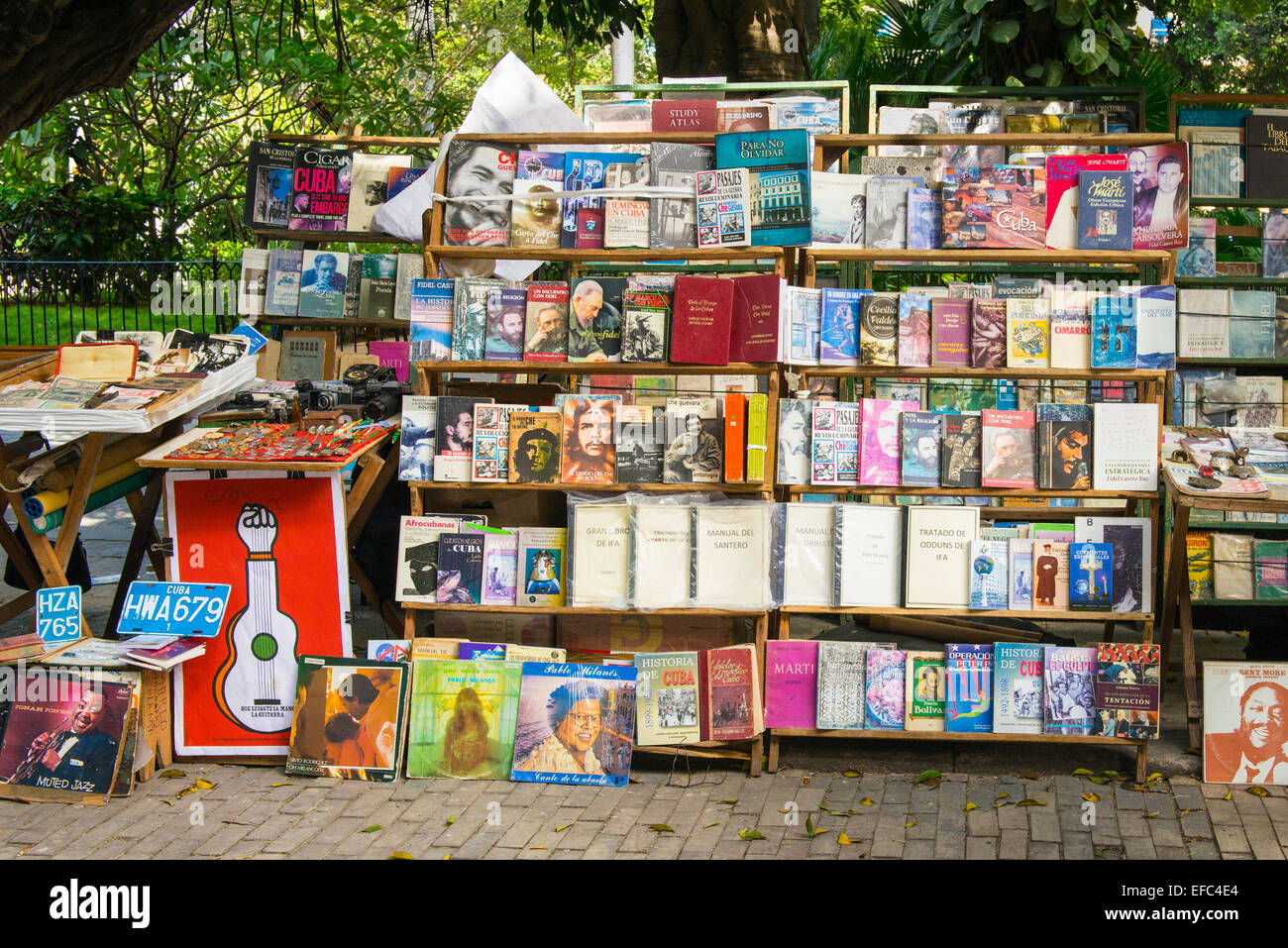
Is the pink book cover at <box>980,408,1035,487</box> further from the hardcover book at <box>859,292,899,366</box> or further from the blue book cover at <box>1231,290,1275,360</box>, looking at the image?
the blue book cover at <box>1231,290,1275,360</box>

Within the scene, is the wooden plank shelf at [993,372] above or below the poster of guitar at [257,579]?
above

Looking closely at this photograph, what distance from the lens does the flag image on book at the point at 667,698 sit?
4191 mm

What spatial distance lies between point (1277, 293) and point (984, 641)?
2.38 meters

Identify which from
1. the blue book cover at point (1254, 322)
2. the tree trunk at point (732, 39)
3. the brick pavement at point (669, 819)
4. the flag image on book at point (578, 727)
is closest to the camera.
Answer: the brick pavement at point (669, 819)

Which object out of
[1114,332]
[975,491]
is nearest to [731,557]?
[975,491]

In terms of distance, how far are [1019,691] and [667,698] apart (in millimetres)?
1242

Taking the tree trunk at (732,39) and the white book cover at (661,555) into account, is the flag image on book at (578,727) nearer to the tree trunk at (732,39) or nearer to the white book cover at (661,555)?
the white book cover at (661,555)

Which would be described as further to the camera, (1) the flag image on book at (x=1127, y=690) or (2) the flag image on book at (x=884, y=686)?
(2) the flag image on book at (x=884, y=686)

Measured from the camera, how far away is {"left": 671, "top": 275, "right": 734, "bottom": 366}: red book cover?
4102mm

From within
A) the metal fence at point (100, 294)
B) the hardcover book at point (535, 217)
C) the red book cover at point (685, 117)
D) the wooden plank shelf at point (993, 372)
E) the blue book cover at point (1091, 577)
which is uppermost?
the metal fence at point (100, 294)

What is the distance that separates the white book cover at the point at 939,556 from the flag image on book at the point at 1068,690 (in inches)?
14.9

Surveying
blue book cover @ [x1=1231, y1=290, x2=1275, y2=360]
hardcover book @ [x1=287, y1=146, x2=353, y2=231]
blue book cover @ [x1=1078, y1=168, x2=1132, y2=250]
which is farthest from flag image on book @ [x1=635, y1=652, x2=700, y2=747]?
hardcover book @ [x1=287, y1=146, x2=353, y2=231]

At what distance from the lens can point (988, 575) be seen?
4172mm

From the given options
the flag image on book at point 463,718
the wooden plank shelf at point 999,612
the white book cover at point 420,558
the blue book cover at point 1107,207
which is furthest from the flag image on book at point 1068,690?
the white book cover at point 420,558
